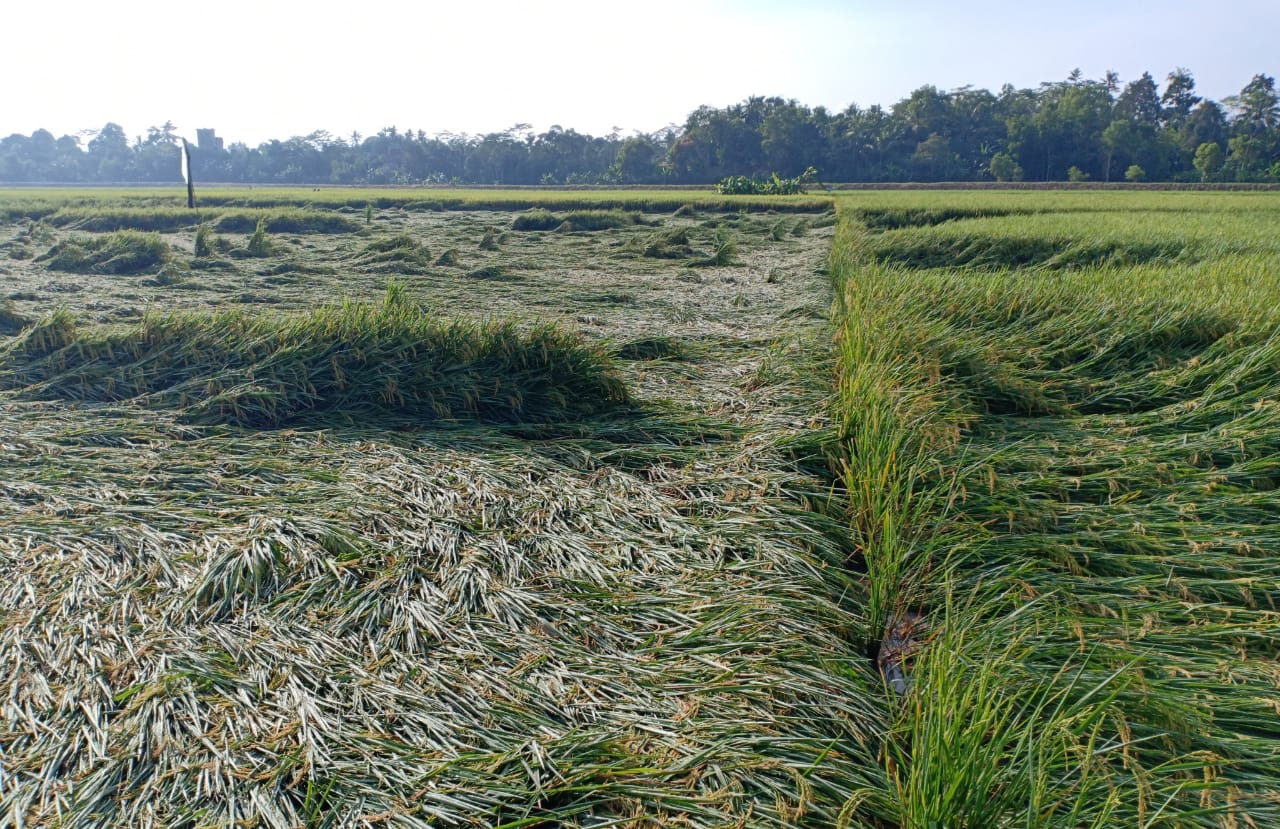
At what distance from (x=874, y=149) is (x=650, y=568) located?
181 feet

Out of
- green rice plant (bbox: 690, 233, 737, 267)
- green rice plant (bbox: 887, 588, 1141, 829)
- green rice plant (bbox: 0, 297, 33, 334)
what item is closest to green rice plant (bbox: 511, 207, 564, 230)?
green rice plant (bbox: 690, 233, 737, 267)

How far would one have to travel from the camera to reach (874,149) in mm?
52438

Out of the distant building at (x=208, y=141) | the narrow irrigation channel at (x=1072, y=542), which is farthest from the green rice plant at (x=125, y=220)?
the distant building at (x=208, y=141)

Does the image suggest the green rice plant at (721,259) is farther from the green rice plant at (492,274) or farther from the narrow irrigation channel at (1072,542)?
the narrow irrigation channel at (1072,542)

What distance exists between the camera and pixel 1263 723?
164 cm

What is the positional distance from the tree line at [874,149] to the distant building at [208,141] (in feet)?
0.97

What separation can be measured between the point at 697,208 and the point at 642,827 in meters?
20.4

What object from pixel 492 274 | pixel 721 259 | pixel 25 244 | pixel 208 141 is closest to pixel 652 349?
pixel 492 274

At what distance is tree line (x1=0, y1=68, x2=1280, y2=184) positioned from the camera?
4719 cm

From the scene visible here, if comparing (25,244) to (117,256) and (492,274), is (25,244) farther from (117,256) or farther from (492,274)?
(492,274)

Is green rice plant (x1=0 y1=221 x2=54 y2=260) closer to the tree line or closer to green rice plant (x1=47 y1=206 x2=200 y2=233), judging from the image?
green rice plant (x1=47 y1=206 x2=200 y2=233)

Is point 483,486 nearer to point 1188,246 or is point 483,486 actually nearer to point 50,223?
→ point 1188,246

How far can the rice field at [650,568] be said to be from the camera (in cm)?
151

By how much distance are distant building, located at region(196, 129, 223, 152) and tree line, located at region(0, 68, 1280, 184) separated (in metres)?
0.30
